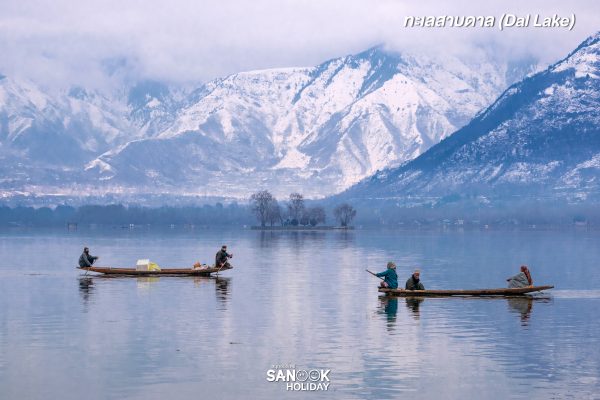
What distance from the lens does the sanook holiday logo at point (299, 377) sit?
64688 millimetres

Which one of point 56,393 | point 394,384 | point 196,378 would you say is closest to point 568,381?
point 394,384

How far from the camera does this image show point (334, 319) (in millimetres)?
Answer: 95188

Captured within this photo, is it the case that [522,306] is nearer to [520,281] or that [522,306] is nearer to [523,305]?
[523,305]

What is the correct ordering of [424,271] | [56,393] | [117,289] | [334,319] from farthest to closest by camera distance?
[424,271] → [117,289] → [334,319] → [56,393]

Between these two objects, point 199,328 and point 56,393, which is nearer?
point 56,393

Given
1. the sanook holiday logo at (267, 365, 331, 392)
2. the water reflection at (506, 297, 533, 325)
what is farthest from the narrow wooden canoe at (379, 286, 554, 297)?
the sanook holiday logo at (267, 365, 331, 392)

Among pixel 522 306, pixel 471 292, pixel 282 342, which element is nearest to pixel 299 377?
pixel 282 342

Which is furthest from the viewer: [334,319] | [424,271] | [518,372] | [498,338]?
[424,271]

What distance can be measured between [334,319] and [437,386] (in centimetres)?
3067

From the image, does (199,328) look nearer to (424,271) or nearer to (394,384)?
(394,384)

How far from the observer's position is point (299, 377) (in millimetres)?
67188

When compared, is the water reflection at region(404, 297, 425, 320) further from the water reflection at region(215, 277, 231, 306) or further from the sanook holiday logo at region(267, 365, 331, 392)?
the sanook holiday logo at region(267, 365, 331, 392)

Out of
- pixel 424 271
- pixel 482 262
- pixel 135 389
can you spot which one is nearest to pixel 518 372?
pixel 135 389

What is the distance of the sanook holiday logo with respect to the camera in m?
64.7
